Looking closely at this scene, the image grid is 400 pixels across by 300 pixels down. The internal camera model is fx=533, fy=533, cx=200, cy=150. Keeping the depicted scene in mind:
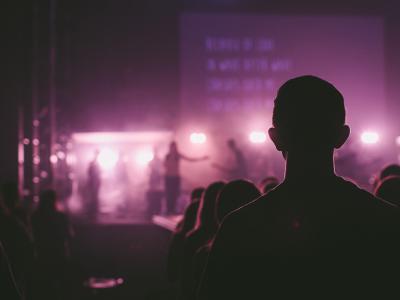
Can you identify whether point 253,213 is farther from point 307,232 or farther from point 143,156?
point 143,156

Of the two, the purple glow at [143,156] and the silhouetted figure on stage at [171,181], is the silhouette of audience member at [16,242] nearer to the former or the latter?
the silhouetted figure on stage at [171,181]

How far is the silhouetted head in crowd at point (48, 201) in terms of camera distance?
6965 mm

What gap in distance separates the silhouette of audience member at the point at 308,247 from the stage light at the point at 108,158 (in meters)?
20.4

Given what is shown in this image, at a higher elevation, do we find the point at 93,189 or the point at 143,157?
the point at 143,157

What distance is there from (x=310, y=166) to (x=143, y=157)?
64.6ft

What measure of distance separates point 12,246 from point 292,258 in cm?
350

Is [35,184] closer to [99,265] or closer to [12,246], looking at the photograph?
[99,265]

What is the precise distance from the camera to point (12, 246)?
439cm

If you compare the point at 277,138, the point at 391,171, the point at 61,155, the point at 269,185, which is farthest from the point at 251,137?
the point at 277,138

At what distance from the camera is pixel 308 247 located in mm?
1434

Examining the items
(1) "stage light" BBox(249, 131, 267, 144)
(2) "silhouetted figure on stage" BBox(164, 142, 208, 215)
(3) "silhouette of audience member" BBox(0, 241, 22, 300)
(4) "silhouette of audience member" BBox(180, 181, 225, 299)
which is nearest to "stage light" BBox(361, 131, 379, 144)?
(1) "stage light" BBox(249, 131, 267, 144)

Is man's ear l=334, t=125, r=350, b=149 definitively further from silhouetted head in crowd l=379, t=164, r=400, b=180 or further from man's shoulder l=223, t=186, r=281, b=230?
silhouetted head in crowd l=379, t=164, r=400, b=180

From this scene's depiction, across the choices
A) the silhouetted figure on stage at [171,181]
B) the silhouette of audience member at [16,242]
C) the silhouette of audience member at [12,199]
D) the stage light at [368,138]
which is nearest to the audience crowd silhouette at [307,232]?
the silhouette of audience member at [16,242]

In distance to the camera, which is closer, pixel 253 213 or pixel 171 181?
pixel 253 213
